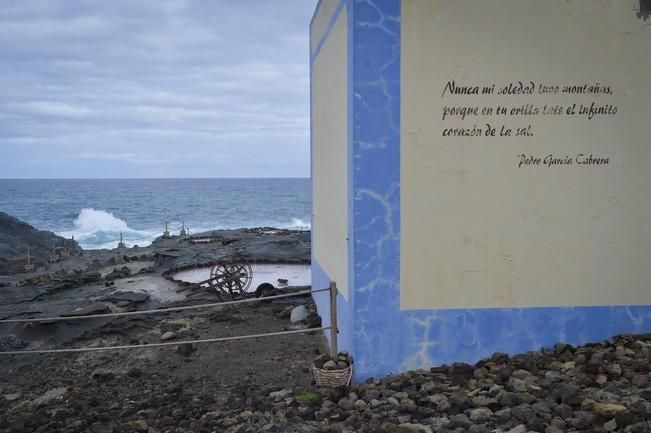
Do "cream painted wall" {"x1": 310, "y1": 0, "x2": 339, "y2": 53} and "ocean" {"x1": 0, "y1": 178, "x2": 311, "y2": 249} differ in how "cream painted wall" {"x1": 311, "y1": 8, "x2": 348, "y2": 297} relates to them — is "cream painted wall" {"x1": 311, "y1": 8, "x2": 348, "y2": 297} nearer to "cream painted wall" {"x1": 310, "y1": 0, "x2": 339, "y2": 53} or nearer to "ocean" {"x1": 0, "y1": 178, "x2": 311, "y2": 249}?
"cream painted wall" {"x1": 310, "y1": 0, "x2": 339, "y2": 53}

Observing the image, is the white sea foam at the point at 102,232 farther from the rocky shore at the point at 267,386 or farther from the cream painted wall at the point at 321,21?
the cream painted wall at the point at 321,21

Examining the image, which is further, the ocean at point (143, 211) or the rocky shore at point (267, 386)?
the ocean at point (143, 211)

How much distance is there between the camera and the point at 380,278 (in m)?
5.91

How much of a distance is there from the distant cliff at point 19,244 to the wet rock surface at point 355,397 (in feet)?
51.9

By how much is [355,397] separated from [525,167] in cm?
293

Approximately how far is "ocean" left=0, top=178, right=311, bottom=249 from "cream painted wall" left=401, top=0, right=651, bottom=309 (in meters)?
38.4

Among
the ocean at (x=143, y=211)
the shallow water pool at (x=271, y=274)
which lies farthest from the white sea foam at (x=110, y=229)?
the shallow water pool at (x=271, y=274)

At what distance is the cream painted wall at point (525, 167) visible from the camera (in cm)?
583

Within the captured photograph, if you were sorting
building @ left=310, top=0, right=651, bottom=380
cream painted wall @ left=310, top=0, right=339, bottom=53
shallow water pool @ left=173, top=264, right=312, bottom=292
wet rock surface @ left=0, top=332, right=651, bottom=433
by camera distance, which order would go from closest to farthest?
wet rock surface @ left=0, top=332, right=651, bottom=433 < building @ left=310, top=0, right=651, bottom=380 < cream painted wall @ left=310, top=0, right=339, bottom=53 < shallow water pool @ left=173, top=264, right=312, bottom=292

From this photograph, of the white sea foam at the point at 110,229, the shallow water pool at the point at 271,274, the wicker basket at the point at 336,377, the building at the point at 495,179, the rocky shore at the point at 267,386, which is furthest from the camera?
the white sea foam at the point at 110,229

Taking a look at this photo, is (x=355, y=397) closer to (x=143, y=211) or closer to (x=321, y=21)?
(x=321, y=21)

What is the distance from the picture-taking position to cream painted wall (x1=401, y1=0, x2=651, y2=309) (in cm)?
583

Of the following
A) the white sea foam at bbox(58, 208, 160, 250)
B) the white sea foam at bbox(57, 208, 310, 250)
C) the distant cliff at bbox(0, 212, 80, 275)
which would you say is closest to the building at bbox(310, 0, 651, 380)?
the distant cliff at bbox(0, 212, 80, 275)

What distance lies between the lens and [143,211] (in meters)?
67.6
